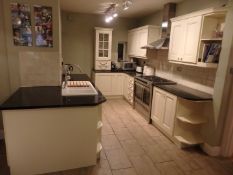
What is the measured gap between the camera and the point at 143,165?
235 centimetres

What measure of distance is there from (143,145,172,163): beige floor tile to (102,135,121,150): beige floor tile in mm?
457

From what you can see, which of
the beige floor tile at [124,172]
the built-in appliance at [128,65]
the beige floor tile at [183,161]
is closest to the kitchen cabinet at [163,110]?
the beige floor tile at [183,161]

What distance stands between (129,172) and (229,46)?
2061 mm

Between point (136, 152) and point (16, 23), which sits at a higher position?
point (16, 23)

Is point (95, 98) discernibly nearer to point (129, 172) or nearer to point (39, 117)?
point (39, 117)

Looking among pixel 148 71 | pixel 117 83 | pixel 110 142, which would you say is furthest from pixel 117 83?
pixel 110 142

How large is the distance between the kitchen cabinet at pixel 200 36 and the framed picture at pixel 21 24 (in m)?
2.42

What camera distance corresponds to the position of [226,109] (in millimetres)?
2496

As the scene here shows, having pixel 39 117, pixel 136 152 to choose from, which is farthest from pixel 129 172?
pixel 39 117

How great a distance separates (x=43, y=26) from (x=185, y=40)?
2257 millimetres

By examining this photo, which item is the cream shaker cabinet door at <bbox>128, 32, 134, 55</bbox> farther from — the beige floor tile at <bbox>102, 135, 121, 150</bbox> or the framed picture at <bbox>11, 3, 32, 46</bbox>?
the framed picture at <bbox>11, 3, 32, 46</bbox>

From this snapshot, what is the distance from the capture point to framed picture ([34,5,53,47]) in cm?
249

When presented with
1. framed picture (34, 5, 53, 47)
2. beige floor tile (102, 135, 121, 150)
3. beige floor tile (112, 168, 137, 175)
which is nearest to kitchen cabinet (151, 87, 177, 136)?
beige floor tile (102, 135, 121, 150)

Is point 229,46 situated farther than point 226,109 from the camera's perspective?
No
